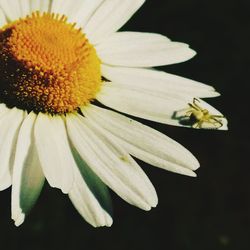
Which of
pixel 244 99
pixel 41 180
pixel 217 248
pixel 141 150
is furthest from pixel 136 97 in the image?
pixel 244 99

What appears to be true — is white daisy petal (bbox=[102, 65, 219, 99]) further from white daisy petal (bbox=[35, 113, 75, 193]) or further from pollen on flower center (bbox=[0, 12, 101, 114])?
white daisy petal (bbox=[35, 113, 75, 193])

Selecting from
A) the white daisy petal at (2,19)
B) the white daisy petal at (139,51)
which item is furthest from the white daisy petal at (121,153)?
the white daisy petal at (2,19)

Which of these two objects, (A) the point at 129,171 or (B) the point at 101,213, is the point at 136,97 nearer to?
(A) the point at 129,171

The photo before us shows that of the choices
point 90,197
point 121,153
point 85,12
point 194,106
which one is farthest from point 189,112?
point 85,12

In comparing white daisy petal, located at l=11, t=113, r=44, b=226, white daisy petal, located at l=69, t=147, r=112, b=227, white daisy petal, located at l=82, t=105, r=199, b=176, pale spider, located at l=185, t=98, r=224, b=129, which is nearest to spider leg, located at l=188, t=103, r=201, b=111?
pale spider, located at l=185, t=98, r=224, b=129

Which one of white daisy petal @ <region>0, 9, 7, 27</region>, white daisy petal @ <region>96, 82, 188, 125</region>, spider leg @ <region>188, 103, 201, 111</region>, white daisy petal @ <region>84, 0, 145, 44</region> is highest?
white daisy petal @ <region>0, 9, 7, 27</region>

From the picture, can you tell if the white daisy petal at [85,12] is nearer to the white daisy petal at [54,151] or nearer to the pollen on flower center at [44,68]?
the pollen on flower center at [44,68]

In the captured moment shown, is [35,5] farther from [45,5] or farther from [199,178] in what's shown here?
[199,178]
